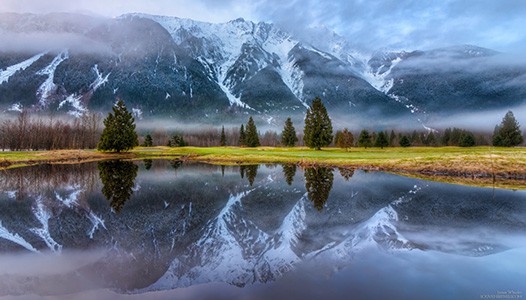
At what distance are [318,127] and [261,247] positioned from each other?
83.1 meters

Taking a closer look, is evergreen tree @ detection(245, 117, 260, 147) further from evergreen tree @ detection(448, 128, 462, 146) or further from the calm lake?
the calm lake

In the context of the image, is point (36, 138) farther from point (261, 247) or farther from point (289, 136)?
point (261, 247)

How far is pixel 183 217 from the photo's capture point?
18828 mm

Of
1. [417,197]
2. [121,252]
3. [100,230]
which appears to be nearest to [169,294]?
[121,252]

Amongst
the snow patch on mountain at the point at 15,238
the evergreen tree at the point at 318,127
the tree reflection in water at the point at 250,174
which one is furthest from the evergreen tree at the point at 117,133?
the snow patch on mountain at the point at 15,238

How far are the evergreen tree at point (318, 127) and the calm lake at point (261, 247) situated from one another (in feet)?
231

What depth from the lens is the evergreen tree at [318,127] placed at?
95562 mm

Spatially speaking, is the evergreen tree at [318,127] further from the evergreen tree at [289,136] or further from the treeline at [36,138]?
the treeline at [36,138]

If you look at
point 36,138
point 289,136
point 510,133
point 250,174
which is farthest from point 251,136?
point 250,174

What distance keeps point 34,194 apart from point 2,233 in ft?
39.7

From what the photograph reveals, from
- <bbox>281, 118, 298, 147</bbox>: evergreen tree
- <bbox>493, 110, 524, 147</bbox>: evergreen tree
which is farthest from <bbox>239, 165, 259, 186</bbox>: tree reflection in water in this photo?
<bbox>493, 110, 524, 147</bbox>: evergreen tree

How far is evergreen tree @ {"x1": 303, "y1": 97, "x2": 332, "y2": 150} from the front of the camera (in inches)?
3762

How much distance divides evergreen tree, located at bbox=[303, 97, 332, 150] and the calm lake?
70.6m

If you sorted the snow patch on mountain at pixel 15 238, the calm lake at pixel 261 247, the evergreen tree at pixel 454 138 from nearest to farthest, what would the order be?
1. the calm lake at pixel 261 247
2. the snow patch on mountain at pixel 15 238
3. the evergreen tree at pixel 454 138
